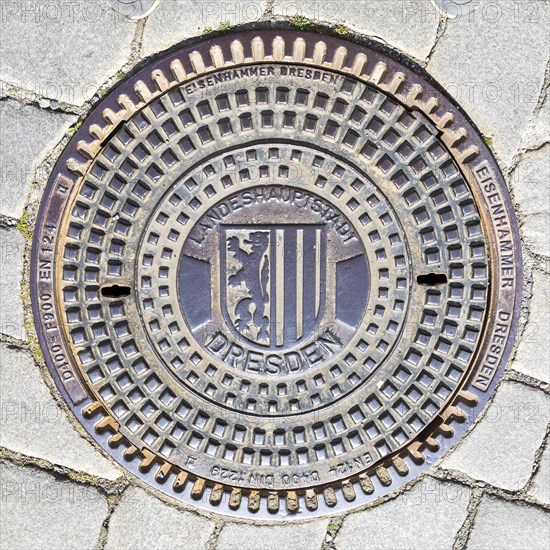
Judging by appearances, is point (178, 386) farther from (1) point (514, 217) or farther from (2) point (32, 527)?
(1) point (514, 217)

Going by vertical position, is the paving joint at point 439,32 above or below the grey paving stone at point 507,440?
above

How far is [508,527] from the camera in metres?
2.04

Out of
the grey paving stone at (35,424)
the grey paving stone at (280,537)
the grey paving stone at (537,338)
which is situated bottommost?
the grey paving stone at (280,537)

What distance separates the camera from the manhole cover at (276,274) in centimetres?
198

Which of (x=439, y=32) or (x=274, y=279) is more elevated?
(x=439, y=32)

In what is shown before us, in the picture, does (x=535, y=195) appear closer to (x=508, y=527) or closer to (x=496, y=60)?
(x=496, y=60)

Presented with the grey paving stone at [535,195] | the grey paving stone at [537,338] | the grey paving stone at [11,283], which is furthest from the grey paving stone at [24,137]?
the grey paving stone at [537,338]

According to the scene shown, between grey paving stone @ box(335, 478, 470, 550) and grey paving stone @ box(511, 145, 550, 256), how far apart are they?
2.84 ft

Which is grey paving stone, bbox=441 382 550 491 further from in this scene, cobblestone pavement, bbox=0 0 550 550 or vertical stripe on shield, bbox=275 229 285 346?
vertical stripe on shield, bbox=275 229 285 346

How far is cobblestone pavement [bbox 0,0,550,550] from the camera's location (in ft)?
6.63

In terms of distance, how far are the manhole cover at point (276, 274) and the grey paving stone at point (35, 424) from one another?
0.07 meters

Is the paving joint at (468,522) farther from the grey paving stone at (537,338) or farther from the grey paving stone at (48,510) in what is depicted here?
the grey paving stone at (48,510)

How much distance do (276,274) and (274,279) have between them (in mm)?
18

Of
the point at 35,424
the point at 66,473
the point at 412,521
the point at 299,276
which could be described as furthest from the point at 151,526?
the point at 299,276
